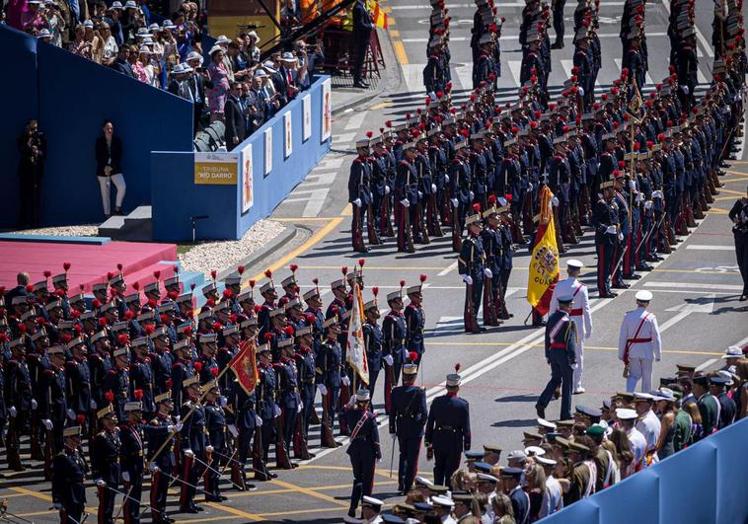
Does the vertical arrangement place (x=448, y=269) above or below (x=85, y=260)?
below

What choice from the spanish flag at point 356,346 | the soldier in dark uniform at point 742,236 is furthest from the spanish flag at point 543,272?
the spanish flag at point 356,346

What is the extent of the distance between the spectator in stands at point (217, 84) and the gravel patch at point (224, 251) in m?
2.60

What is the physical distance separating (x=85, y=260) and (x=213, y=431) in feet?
29.3

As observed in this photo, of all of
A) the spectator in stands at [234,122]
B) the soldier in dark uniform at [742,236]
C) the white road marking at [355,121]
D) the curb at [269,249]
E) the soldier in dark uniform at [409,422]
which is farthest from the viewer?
the white road marking at [355,121]

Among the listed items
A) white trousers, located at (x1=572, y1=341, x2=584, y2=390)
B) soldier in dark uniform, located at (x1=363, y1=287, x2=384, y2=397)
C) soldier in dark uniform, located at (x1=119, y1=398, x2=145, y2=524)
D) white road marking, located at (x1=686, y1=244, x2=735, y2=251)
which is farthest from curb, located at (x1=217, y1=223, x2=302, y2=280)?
soldier in dark uniform, located at (x1=119, y1=398, x2=145, y2=524)

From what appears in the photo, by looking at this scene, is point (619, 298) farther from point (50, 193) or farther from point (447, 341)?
point (50, 193)

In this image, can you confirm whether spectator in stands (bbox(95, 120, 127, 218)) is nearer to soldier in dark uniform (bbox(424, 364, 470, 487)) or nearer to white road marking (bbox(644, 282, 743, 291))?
white road marking (bbox(644, 282, 743, 291))

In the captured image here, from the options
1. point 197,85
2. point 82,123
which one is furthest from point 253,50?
point 82,123

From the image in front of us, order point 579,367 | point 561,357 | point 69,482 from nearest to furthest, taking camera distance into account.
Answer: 1. point 69,482
2. point 561,357
3. point 579,367

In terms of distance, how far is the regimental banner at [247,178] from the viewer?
34.1 meters

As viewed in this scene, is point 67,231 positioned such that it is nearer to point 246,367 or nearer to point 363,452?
point 246,367

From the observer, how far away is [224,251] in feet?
109

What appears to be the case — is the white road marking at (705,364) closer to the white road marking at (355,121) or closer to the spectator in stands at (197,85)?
the spectator in stands at (197,85)

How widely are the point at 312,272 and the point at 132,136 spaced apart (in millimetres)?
5104
